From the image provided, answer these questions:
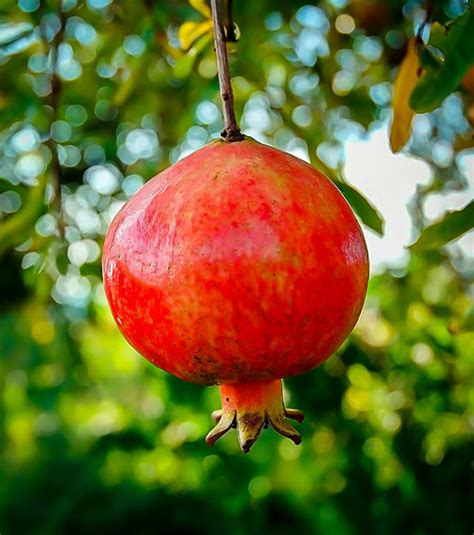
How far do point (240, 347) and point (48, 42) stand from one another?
99 centimetres

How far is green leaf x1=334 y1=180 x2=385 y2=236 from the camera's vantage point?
999 millimetres

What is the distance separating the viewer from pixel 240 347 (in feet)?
2.11

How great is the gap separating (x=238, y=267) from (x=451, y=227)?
384 millimetres

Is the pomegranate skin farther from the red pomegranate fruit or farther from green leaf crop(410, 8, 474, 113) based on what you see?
green leaf crop(410, 8, 474, 113)

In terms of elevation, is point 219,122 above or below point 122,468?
above

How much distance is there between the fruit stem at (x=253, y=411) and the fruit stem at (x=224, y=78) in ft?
0.76

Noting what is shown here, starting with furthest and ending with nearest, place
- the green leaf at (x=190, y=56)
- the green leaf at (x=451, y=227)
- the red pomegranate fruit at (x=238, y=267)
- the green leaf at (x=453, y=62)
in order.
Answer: the green leaf at (x=190, y=56) → the green leaf at (x=451, y=227) → the green leaf at (x=453, y=62) → the red pomegranate fruit at (x=238, y=267)

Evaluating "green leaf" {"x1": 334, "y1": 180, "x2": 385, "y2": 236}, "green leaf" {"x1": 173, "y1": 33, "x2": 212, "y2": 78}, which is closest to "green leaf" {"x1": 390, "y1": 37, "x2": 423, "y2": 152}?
"green leaf" {"x1": 334, "y1": 180, "x2": 385, "y2": 236}

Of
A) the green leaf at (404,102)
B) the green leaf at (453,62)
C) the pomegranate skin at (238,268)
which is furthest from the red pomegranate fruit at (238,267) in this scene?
the green leaf at (404,102)

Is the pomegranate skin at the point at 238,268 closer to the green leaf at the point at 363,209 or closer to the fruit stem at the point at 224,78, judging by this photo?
the fruit stem at the point at 224,78

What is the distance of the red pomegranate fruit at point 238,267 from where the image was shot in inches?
24.7

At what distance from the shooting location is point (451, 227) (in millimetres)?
913

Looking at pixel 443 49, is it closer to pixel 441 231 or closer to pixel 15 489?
pixel 441 231

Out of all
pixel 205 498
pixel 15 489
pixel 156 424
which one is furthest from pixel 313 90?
pixel 15 489
